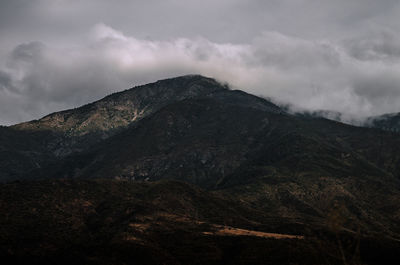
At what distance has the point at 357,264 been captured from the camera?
2167 inches

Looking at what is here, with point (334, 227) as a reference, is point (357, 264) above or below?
below

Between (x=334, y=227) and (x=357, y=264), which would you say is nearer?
(x=334, y=227)

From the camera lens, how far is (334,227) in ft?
133

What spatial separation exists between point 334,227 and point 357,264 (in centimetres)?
1747
